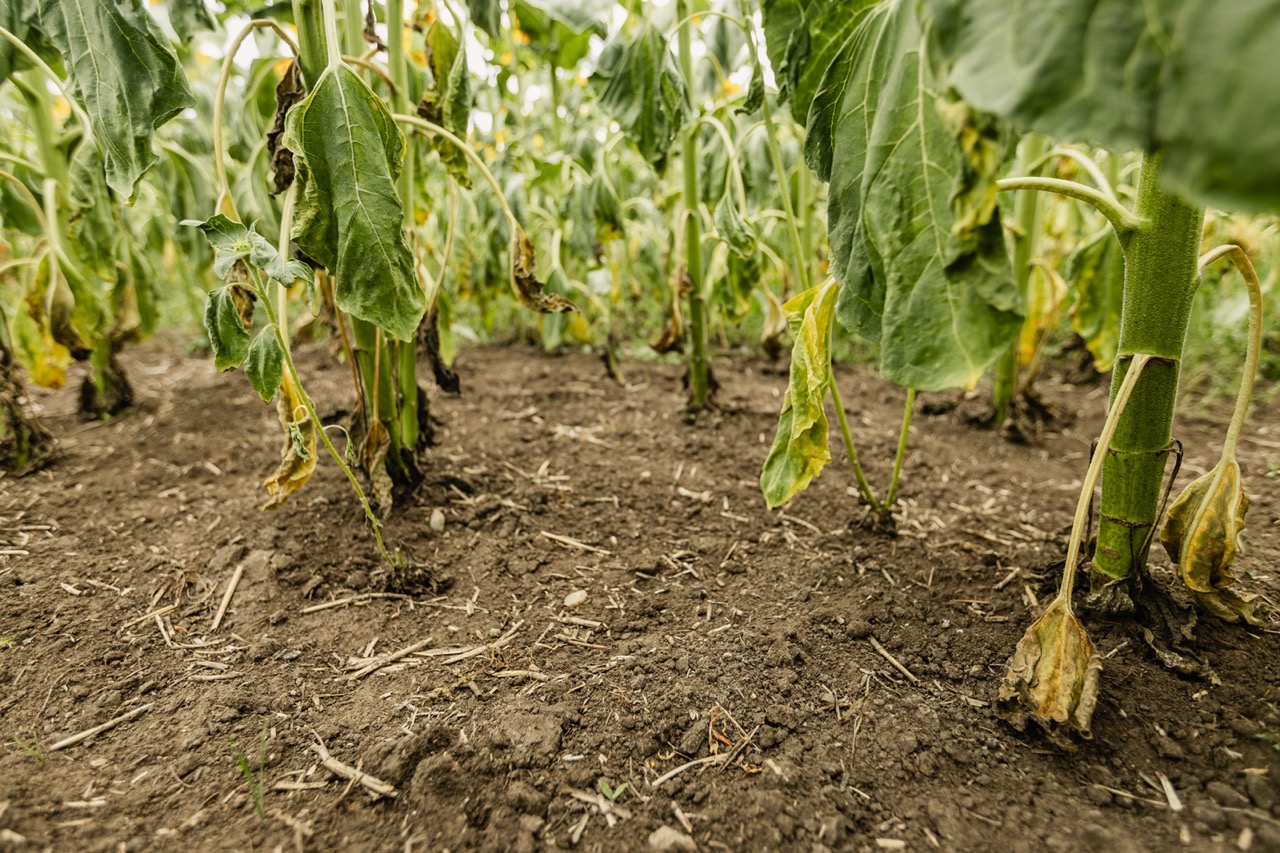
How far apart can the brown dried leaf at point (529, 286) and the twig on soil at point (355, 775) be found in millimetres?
1057

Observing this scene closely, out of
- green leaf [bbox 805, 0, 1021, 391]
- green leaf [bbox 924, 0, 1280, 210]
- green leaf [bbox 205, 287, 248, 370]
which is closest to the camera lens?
green leaf [bbox 924, 0, 1280, 210]

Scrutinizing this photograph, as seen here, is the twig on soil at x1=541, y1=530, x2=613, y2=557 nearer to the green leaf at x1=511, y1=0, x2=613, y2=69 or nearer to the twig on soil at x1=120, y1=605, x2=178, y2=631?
the twig on soil at x1=120, y1=605, x2=178, y2=631

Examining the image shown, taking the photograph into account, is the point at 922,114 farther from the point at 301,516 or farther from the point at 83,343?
the point at 83,343

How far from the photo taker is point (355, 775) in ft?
3.79

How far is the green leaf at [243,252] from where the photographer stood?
1.20 meters

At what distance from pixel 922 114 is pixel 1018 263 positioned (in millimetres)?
1654

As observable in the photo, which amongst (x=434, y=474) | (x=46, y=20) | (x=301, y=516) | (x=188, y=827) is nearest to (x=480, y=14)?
(x=46, y=20)

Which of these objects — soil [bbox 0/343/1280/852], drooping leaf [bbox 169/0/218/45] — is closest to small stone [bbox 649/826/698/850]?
soil [bbox 0/343/1280/852]

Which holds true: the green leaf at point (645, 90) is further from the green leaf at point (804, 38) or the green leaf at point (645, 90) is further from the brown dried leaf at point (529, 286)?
the brown dried leaf at point (529, 286)

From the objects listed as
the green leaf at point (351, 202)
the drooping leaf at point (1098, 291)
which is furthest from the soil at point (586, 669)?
the green leaf at point (351, 202)

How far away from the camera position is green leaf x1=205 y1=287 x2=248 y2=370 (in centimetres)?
125

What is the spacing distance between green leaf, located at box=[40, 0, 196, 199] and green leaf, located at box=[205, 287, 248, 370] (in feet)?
0.97

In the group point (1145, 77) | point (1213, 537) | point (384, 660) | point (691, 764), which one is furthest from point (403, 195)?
point (1213, 537)

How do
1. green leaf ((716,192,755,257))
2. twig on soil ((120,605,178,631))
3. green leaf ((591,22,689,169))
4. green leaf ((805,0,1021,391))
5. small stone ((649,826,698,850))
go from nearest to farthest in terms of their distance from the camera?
green leaf ((805,0,1021,391)) → small stone ((649,826,698,850)) → twig on soil ((120,605,178,631)) → green leaf ((716,192,755,257)) → green leaf ((591,22,689,169))
